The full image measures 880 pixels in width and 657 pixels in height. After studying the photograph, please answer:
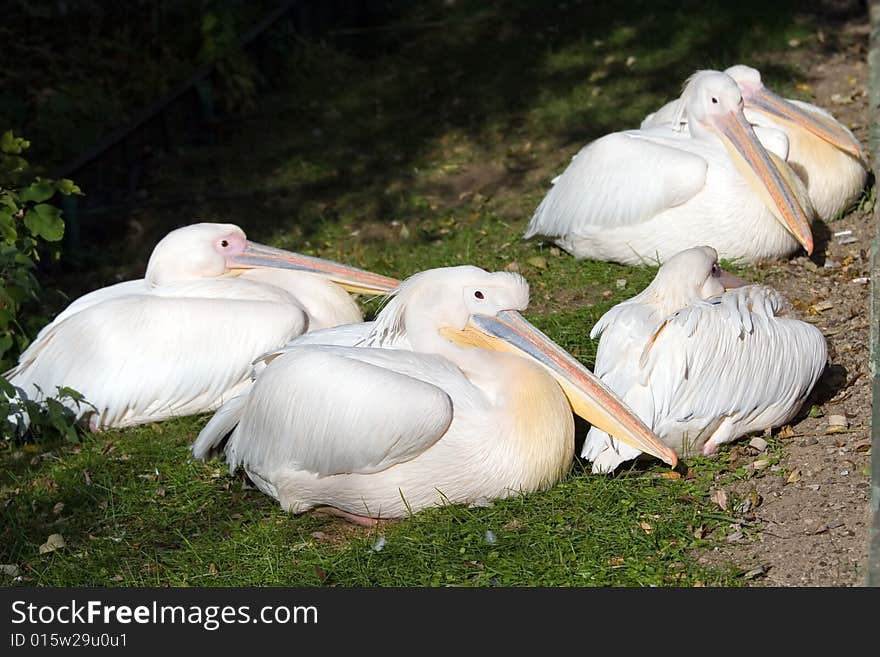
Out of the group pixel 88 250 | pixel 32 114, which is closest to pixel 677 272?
pixel 88 250

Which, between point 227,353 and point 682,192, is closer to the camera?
point 227,353

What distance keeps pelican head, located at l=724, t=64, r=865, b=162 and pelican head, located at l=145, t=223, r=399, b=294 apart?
2.10 metres

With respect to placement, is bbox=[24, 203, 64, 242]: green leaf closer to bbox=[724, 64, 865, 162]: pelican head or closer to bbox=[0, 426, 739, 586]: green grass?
bbox=[0, 426, 739, 586]: green grass

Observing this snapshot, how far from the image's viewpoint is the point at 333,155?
27.4 ft

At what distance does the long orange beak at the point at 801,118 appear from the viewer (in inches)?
236

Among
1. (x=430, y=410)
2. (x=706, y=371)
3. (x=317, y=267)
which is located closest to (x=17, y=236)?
(x=317, y=267)

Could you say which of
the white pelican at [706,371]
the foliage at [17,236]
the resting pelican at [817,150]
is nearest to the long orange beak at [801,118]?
the resting pelican at [817,150]

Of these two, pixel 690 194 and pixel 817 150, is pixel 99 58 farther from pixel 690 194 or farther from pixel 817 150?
pixel 817 150

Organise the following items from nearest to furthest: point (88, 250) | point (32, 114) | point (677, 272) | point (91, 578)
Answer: point (91, 578) → point (677, 272) → point (88, 250) → point (32, 114)

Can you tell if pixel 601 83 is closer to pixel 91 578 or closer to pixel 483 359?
pixel 483 359

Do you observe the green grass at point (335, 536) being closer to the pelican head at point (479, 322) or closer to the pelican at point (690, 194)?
the pelican head at point (479, 322)

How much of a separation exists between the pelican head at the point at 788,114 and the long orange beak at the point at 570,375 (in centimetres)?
254

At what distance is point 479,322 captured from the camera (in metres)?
4.11

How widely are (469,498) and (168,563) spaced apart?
3.21 feet
